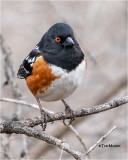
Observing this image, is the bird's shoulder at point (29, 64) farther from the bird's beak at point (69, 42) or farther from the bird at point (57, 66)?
the bird's beak at point (69, 42)

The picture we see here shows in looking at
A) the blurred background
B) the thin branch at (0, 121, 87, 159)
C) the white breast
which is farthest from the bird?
the blurred background

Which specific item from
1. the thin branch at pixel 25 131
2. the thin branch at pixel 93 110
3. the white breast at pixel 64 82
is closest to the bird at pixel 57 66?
the white breast at pixel 64 82

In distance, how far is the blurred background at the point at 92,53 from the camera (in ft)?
13.8

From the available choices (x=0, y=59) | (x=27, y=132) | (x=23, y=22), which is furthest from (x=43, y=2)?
(x=27, y=132)

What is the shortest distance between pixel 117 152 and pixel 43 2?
2.31 metres

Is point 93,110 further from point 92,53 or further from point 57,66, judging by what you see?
point 92,53

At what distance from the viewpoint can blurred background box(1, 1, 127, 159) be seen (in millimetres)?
4207

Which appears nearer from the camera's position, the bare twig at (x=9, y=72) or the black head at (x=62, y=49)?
the black head at (x=62, y=49)

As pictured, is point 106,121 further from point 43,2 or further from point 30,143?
point 43,2

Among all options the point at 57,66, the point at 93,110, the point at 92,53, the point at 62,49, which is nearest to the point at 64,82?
the point at 57,66

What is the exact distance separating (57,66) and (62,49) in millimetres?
178

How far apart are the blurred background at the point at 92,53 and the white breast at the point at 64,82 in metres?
1.35

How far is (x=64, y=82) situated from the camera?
269 cm

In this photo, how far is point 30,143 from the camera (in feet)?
13.2
